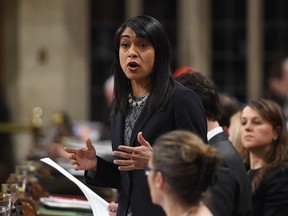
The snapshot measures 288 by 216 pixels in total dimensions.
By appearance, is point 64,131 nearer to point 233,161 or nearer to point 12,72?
point 12,72

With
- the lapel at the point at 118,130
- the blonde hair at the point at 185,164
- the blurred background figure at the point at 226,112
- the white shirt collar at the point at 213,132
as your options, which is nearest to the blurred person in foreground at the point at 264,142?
the blurred background figure at the point at 226,112

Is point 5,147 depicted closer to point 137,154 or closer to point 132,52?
point 132,52

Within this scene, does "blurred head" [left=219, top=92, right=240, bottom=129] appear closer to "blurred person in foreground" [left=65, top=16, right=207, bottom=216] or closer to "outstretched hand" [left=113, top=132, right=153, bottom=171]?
"blurred person in foreground" [left=65, top=16, right=207, bottom=216]

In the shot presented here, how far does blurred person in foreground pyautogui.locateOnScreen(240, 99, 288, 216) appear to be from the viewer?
4.28 meters

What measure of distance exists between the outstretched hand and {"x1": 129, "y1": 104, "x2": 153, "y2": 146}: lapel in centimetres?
14

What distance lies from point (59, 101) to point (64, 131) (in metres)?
2.32

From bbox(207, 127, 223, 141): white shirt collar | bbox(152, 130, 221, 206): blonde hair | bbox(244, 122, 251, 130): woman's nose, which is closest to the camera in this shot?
bbox(152, 130, 221, 206): blonde hair

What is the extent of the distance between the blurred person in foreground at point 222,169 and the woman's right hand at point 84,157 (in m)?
0.48

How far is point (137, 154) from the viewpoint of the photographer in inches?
130

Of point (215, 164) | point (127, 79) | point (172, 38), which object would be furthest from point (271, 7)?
point (215, 164)

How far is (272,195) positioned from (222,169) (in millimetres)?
759

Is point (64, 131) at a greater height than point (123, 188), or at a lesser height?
lesser

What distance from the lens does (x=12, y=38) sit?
11867 millimetres

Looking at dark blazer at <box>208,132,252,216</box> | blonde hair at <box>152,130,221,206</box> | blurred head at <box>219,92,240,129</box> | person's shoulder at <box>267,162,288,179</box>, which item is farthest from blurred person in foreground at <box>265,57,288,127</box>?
blonde hair at <box>152,130,221,206</box>
